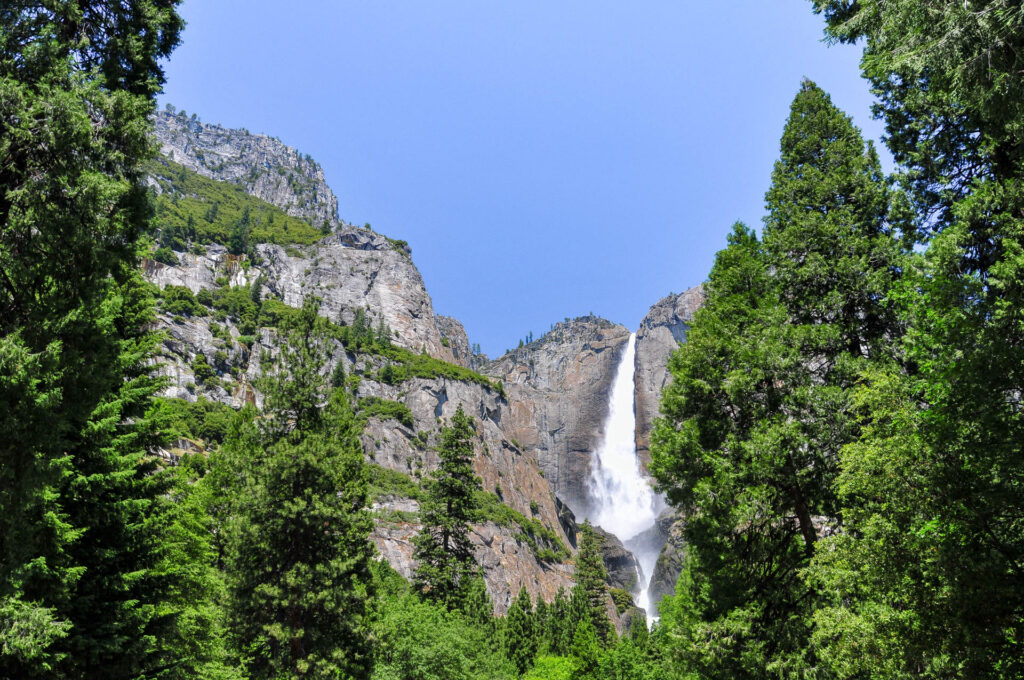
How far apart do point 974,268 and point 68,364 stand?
13.5m

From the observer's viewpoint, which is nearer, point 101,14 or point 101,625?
point 101,14

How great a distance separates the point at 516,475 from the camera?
101500 mm

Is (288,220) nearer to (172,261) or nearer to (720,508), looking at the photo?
(172,261)

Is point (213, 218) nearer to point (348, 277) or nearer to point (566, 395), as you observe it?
point (348, 277)

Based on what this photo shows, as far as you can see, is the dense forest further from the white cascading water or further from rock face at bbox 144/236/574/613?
the white cascading water

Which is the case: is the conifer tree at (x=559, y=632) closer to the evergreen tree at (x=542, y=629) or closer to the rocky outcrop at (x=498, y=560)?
the evergreen tree at (x=542, y=629)

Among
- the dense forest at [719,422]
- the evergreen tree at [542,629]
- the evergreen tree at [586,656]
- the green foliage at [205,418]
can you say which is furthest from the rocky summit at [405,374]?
the evergreen tree at [586,656]

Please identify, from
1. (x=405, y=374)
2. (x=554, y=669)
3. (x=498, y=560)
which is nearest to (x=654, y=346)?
(x=405, y=374)

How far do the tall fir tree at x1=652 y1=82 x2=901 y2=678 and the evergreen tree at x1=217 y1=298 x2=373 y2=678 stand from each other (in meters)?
10.0

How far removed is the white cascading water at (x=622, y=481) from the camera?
14450cm

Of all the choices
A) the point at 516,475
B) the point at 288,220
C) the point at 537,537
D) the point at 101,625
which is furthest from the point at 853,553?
the point at 288,220

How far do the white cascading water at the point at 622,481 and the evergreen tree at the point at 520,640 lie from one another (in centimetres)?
9847

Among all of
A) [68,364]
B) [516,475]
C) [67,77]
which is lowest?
[68,364]

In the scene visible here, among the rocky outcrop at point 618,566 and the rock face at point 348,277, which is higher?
the rock face at point 348,277
